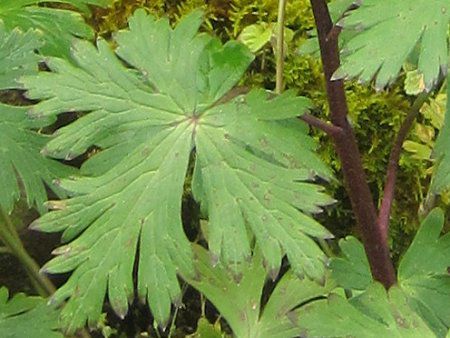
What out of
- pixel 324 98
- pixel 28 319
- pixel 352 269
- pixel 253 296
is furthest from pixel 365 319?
pixel 324 98

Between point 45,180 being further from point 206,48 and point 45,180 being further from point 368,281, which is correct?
point 368,281

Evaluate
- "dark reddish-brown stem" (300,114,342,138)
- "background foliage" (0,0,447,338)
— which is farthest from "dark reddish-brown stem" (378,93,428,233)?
"background foliage" (0,0,447,338)

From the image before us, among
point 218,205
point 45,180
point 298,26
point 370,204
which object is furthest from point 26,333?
point 298,26

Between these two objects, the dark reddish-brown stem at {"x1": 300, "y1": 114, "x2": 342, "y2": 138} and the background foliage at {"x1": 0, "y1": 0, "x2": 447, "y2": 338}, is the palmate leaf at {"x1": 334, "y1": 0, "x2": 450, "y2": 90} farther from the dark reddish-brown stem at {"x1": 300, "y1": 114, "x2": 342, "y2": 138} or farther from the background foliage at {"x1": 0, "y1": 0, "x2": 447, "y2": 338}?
the background foliage at {"x1": 0, "y1": 0, "x2": 447, "y2": 338}

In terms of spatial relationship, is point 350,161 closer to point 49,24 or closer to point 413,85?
point 413,85

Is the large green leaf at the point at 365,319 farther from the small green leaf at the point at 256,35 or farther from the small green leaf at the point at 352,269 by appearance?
the small green leaf at the point at 256,35

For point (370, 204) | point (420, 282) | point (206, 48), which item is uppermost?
point (206, 48)
